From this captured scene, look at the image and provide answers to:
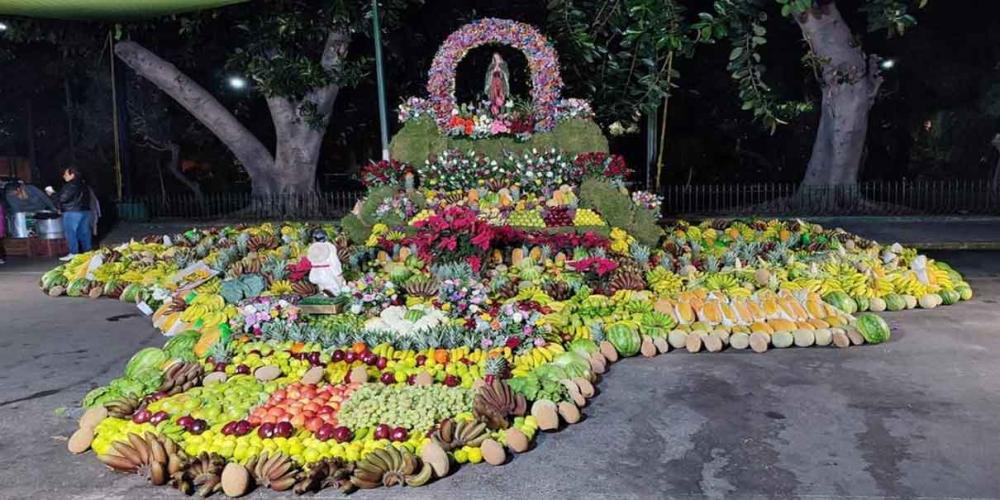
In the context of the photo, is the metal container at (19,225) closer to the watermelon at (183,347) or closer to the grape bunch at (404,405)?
the watermelon at (183,347)

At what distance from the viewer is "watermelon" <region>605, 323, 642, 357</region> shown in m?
6.97

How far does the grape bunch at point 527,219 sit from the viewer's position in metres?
10.9

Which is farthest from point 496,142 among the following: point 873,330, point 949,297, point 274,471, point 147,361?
point 274,471

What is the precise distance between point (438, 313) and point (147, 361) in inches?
98.5

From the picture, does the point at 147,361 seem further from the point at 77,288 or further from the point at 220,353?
the point at 77,288

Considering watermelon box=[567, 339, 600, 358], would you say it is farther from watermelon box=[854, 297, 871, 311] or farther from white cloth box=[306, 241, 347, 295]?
watermelon box=[854, 297, 871, 311]

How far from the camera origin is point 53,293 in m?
10.6

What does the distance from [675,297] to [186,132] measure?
1856 centimetres

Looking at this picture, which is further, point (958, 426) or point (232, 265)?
point (232, 265)

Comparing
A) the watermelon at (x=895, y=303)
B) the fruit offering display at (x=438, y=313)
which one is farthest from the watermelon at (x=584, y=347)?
the watermelon at (x=895, y=303)

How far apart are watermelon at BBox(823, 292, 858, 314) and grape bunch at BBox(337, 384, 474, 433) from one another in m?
4.68

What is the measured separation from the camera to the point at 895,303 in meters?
8.80

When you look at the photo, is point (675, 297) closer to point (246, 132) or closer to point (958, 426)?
point (958, 426)

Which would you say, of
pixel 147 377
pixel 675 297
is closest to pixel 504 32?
pixel 675 297
